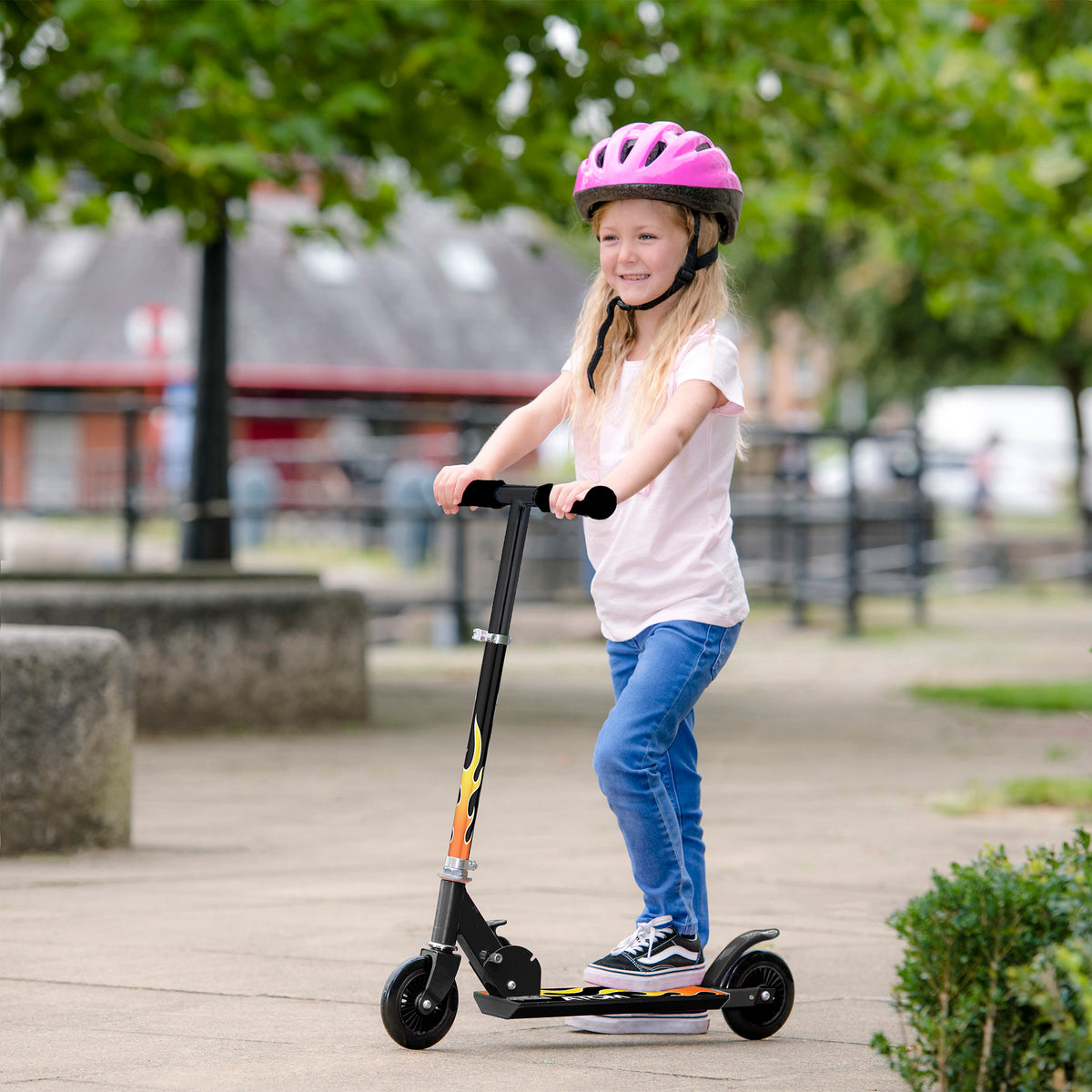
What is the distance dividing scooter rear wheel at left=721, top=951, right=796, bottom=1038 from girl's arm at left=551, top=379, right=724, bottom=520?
0.92m

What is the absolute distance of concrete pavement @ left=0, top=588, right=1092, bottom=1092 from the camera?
3.25 meters

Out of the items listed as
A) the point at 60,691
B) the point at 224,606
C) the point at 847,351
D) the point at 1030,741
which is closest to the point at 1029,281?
the point at 1030,741

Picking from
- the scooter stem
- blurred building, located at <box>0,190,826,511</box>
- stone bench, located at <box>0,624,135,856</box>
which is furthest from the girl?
blurred building, located at <box>0,190,826,511</box>

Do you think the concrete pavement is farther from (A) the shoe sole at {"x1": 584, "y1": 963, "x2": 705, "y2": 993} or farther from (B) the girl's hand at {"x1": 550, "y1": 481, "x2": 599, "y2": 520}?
(B) the girl's hand at {"x1": 550, "y1": 481, "x2": 599, "y2": 520}

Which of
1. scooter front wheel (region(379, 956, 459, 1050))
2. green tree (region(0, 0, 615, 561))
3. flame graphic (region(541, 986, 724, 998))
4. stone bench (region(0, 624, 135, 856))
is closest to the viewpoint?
scooter front wheel (region(379, 956, 459, 1050))

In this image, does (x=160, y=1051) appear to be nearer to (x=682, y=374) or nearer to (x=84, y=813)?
(x=682, y=374)

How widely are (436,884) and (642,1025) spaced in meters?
1.62

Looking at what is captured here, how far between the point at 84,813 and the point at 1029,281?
20.7 feet

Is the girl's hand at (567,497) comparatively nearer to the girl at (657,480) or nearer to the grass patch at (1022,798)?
the girl at (657,480)

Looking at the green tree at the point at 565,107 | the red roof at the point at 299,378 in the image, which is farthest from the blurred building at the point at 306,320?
the green tree at the point at 565,107

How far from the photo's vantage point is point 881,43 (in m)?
8.62

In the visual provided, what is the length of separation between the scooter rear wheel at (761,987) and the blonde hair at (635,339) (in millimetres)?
1025

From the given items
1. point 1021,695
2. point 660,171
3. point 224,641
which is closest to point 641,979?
point 660,171

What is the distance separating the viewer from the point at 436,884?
196 inches
